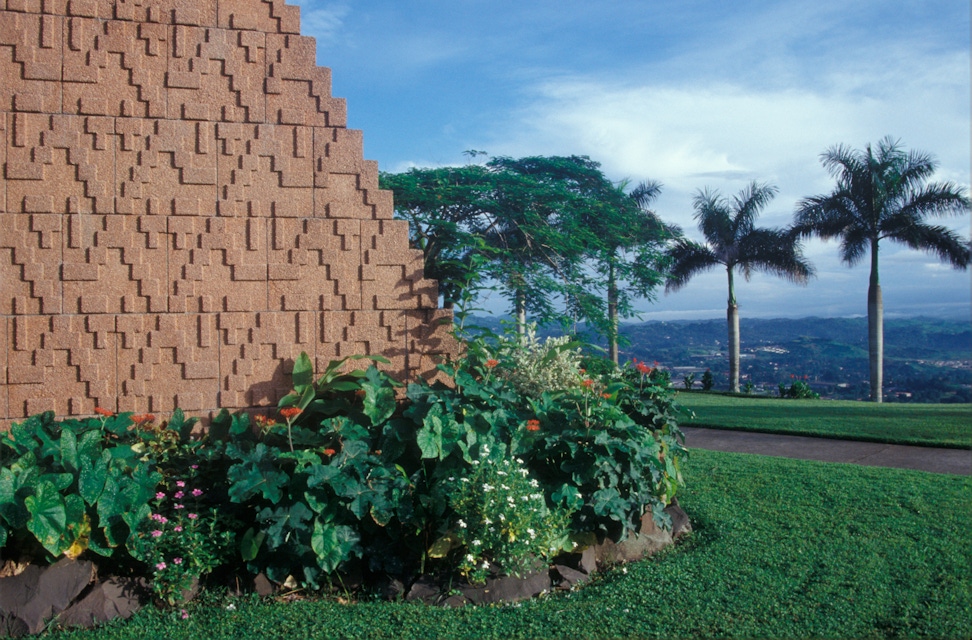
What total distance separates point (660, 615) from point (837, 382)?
21933mm

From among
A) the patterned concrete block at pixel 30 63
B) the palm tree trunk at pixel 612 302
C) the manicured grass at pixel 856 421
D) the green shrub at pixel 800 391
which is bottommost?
the green shrub at pixel 800 391

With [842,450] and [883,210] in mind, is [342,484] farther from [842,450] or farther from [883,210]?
[883,210]

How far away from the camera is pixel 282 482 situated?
4.31 meters

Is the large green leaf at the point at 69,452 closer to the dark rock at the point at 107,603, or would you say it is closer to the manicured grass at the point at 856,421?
the dark rock at the point at 107,603

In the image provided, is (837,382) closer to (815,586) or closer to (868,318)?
(868,318)

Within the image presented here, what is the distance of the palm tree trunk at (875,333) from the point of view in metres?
23.9

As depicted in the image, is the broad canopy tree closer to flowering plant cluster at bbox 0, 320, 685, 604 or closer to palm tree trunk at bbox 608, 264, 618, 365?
palm tree trunk at bbox 608, 264, 618, 365

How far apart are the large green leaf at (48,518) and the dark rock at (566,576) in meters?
2.88

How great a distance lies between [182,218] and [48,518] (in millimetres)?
2380

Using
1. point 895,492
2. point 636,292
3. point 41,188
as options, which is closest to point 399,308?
point 41,188

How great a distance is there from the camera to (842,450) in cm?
959

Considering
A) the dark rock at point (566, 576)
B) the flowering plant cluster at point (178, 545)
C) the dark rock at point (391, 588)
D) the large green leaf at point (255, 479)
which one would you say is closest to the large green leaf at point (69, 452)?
Result: the flowering plant cluster at point (178, 545)

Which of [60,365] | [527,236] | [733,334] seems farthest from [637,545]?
[733,334]

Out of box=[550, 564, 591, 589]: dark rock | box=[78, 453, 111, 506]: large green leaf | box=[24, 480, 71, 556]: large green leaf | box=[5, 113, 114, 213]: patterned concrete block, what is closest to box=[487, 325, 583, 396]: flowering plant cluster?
box=[550, 564, 591, 589]: dark rock
